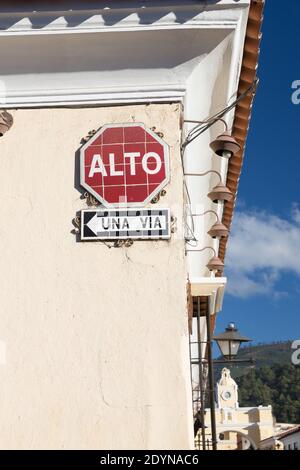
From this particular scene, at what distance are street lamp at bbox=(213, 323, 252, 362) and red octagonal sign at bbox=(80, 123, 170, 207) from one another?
194 inches

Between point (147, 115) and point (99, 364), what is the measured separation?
6.48 feet

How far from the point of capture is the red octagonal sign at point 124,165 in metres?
4.86

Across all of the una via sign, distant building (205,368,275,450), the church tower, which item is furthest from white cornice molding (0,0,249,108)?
the church tower

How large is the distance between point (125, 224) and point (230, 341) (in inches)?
197

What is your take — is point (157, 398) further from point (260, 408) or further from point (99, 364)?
point (260, 408)

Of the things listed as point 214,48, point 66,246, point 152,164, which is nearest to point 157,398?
point 66,246

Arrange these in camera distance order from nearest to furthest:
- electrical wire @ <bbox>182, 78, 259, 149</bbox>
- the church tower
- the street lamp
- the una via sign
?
1. the una via sign
2. electrical wire @ <bbox>182, 78, 259, 149</bbox>
3. the street lamp
4. the church tower

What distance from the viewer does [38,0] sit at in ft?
15.8

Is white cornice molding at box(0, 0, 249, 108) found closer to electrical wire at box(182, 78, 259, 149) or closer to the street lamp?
electrical wire at box(182, 78, 259, 149)

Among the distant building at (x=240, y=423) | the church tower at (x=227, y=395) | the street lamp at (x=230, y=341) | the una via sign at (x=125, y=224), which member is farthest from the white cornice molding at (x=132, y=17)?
the church tower at (x=227, y=395)

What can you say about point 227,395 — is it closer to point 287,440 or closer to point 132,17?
point 287,440

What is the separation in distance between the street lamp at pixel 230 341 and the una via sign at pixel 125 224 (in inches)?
193

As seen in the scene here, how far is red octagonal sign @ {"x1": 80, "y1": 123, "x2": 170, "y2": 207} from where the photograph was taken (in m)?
4.86

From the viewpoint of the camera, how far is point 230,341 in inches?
367
